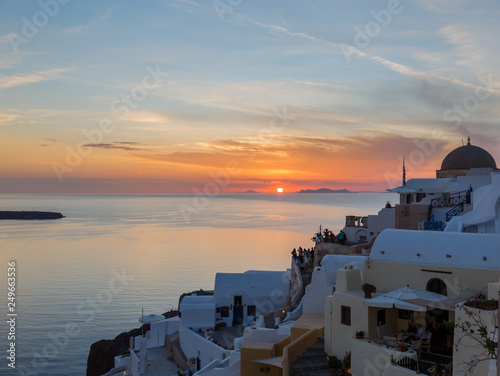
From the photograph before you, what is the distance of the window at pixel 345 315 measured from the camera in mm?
14695

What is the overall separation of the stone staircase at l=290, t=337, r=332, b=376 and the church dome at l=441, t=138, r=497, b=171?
26.1m

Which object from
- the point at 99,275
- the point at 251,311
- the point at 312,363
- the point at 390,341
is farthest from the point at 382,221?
the point at 99,275

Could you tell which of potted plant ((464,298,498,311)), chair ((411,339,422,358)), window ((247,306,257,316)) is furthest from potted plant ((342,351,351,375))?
window ((247,306,257,316))

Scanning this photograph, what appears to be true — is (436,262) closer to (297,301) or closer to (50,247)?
(297,301)

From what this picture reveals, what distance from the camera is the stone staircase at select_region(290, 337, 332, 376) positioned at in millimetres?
14773

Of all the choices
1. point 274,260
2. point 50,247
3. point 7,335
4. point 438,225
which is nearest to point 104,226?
point 50,247

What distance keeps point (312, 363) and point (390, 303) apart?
3639 millimetres

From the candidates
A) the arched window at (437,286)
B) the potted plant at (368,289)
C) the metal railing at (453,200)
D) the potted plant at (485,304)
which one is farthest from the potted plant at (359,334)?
the metal railing at (453,200)

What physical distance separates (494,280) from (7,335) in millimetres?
40732

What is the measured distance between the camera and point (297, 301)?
26.1 metres

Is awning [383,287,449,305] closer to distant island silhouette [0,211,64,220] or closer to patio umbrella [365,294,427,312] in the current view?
patio umbrella [365,294,427,312]

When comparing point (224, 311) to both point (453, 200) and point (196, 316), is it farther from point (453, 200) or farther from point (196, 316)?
point (453, 200)

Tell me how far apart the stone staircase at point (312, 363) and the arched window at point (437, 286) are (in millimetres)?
4127

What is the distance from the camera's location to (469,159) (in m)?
36.4
